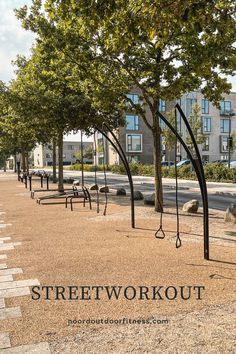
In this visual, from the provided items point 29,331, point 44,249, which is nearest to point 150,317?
point 29,331

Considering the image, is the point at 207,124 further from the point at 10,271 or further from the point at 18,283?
the point at 18,283

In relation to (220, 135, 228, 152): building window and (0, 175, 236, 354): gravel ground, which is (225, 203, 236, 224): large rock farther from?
(220, 135, 228, 152): building window

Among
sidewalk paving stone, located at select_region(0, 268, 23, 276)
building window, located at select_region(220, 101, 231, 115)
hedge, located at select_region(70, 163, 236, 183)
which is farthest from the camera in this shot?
building window, located at select_region(220, 101, 231, 115)

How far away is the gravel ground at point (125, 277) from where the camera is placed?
3906mm

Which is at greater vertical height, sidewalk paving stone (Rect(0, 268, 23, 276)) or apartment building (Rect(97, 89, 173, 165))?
apartment building (Rect(97, 89, 173, 165))

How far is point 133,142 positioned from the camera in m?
63.7

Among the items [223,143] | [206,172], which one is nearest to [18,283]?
[206,172]

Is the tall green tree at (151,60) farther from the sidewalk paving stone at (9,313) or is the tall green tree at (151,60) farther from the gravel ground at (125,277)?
the sidewalk paving stone at (9,313)

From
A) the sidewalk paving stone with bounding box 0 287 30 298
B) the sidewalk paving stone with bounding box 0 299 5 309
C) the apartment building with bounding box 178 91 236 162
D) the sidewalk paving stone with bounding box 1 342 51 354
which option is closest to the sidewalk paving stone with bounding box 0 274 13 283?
the sidewalk paving stone with bounding box 0 287 30 298

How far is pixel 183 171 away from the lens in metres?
34.2

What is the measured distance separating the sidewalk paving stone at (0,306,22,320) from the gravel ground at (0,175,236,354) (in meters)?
0.10

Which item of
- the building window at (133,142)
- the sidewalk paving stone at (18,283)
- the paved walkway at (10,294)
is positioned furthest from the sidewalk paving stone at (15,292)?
the building window at (133,142)

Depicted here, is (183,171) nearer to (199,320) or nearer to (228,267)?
(228,267)

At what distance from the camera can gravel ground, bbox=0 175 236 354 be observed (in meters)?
3.91
